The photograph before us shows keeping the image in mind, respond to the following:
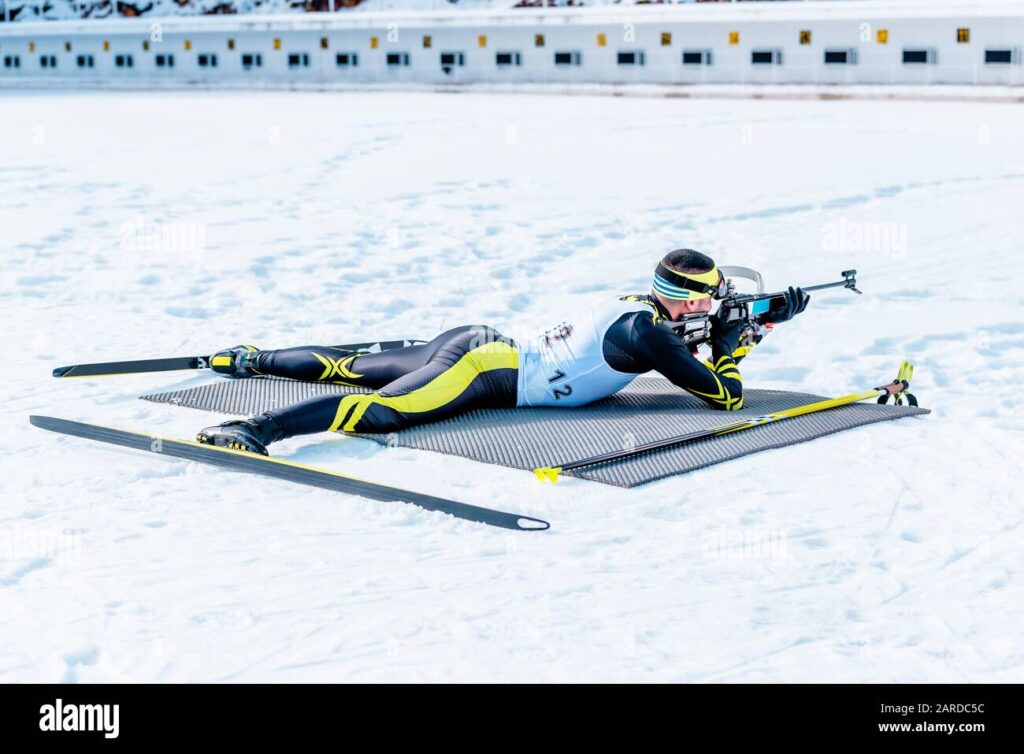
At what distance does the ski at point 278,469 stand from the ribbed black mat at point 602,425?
512mm

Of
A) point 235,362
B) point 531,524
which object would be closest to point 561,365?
point 531,524

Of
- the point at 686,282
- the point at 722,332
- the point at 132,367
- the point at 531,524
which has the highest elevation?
the point at 686,282

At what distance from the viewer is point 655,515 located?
413cm

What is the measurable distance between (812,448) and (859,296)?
3223mm

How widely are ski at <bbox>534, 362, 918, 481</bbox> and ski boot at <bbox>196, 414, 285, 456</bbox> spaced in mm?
999

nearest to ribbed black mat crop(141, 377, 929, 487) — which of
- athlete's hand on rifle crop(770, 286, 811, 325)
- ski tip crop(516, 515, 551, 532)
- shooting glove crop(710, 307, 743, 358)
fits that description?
shooting glove crop(710, 307, 743, 358)

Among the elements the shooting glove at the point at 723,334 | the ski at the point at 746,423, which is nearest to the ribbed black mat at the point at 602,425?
the ski at the point at 746,423

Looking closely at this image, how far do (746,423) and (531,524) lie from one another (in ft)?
4.80

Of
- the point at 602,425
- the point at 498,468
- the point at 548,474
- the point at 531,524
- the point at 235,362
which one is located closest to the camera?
the point at 531,524

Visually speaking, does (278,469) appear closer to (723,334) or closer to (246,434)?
(246,434)

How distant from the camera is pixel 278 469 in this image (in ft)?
14.5
